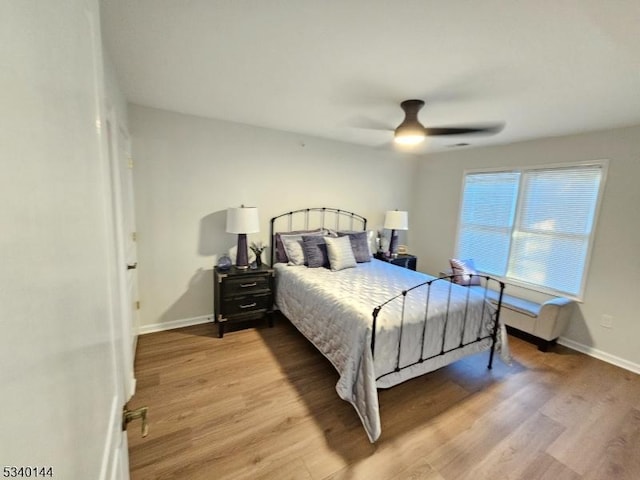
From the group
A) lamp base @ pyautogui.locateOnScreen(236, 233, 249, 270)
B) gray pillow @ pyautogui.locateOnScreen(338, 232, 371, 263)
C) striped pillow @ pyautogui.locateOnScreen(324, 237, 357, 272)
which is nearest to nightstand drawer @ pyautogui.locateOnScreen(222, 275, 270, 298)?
lamp base @ pyautogui.locateOnScreen(236, 233, 249, 270)

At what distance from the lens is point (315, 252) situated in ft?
11.2

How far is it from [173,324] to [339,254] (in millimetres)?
2092

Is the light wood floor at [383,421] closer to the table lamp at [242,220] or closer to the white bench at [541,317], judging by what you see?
the white bench at [541,317]

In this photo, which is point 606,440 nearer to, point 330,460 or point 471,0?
point 330,460

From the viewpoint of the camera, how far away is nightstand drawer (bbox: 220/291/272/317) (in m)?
3.05

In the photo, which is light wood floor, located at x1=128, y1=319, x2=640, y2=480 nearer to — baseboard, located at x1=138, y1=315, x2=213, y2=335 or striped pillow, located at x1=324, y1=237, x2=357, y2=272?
baseboard, located at x1=138, y1=315, x2=213, y2=335

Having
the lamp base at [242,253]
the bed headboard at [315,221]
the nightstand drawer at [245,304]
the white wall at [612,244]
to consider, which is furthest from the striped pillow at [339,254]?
the white wall at [612,244]

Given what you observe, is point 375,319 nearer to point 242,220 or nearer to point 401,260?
point 242,220

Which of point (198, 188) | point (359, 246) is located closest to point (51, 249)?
point (198, 188)

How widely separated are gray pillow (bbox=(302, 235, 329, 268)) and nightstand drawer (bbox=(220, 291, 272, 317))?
2.08 feet

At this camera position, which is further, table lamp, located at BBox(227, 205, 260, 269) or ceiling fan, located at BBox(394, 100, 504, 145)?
table lamp, located at BBox(227, 205, 260, 269)

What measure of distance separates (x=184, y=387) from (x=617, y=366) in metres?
4.18

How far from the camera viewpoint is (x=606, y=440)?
76.6 inches

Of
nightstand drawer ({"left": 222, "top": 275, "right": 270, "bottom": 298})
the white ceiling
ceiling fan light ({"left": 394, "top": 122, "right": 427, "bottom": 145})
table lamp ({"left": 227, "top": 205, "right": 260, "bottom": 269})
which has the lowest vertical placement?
nightstand drawer ({"left": 222, "top": 275, "right": 270, "bottom": 298})
